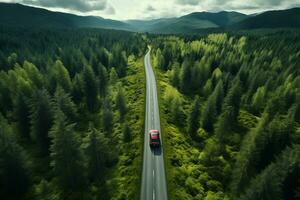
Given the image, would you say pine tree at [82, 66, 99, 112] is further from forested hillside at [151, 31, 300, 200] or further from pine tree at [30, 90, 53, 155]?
forested hillside at [151, 31, 300, 200]

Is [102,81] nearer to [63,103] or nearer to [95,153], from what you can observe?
[63,103]

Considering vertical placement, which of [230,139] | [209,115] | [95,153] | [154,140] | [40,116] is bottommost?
[230,139]

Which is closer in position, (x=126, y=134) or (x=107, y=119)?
(x=126, y=134)

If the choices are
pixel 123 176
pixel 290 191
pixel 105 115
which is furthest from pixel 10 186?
pixel 290 191

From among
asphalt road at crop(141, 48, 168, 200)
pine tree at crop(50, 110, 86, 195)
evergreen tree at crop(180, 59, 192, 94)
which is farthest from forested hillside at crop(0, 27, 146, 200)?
evergreen tree at crop(180, 59, 192, 94)

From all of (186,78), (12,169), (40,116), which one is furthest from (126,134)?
(186,78)

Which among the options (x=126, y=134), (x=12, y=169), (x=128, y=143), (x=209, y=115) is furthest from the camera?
(x=209, y=115)

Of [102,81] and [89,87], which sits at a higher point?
[89,87]
